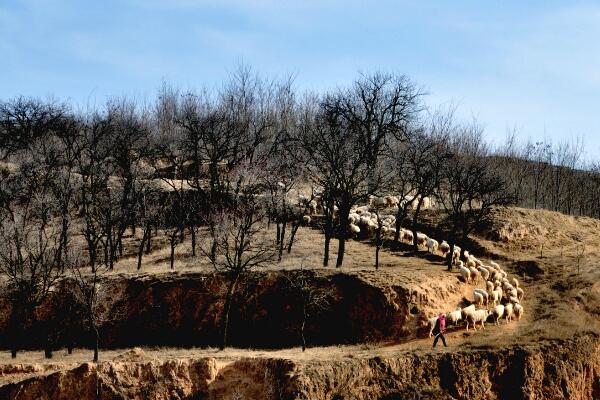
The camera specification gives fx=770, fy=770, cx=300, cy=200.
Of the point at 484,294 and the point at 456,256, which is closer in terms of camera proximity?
the point at 484,294

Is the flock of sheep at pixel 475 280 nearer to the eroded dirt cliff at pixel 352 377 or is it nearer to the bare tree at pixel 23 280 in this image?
the eroded dirt cliff at pixel 352 377

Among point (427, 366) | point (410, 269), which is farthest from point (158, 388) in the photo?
point (410, 269)

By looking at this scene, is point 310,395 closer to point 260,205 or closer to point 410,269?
point 410,269

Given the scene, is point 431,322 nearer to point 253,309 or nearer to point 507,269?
point 253,309

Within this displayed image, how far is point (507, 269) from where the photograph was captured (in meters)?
50.7

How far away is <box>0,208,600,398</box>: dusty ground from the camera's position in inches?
1495

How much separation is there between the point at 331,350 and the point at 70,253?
23.1m

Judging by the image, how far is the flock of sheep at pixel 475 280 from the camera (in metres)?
40.6

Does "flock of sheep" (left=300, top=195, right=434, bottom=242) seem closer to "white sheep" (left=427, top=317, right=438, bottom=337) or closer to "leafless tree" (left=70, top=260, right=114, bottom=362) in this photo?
"white sheep" (left=427, top=317, right=438, bottom=337)

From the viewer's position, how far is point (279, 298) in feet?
145

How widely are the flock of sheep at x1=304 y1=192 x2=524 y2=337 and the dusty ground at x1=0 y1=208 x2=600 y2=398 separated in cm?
69

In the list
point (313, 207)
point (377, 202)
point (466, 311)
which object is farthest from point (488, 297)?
point (313, 207)

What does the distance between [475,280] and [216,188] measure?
24837mm

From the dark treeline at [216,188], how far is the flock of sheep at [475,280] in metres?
1.38
